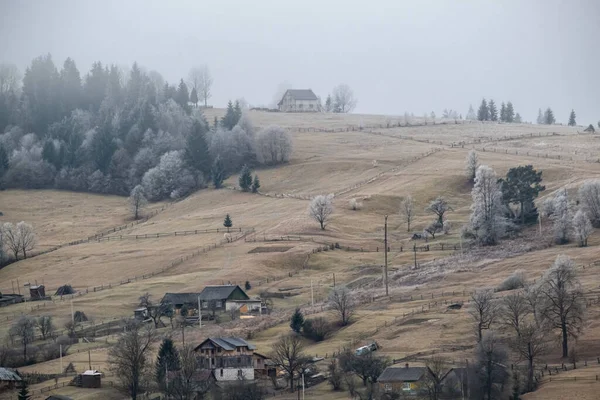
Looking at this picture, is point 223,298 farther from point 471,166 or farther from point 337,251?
point 471,166

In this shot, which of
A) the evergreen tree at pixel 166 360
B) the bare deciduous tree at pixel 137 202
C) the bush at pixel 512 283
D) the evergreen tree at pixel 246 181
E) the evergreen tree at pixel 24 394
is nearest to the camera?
the evergreen tree at pixel 24 394

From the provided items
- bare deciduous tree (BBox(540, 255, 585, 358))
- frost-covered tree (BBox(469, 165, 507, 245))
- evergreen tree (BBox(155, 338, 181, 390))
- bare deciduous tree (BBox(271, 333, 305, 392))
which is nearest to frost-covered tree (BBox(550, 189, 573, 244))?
frost-covered tree (BBox(469, 165, 507, 245))

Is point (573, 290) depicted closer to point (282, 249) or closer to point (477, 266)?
point (477, 266)

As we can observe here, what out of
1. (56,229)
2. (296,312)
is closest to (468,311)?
(296,312)

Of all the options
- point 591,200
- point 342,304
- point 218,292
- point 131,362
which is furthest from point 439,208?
point 131,362

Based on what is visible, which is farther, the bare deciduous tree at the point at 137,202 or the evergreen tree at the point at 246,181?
the evergreen tree at the point at 246,181

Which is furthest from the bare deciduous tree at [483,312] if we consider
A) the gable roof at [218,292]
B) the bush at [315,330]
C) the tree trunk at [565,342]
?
the gable roof at [218,292]

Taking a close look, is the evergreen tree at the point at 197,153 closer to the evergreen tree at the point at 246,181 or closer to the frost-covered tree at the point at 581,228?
the evergreen tree at the point at 246,181
